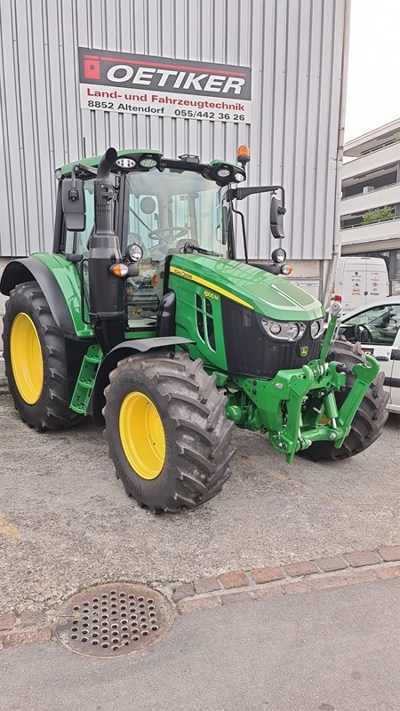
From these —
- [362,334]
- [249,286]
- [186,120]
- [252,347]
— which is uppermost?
[186,120]

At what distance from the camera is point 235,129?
26.3ft

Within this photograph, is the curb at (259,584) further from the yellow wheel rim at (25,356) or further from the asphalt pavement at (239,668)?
the yellow wheel rim at (25,356)

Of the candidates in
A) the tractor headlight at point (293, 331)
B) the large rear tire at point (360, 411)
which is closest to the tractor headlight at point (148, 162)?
the tractor headlight at point (293, 331)

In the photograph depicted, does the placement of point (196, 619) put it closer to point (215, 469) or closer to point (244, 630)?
point (244, 630)

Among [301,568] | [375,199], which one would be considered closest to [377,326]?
[301,568]

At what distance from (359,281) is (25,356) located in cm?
1110

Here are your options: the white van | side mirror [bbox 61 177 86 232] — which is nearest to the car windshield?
side mirror [bbox 61 177 86 232]

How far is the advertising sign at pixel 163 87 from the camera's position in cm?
727

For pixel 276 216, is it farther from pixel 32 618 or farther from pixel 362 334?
pixel 32 618

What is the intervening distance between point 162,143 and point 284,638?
6.85m

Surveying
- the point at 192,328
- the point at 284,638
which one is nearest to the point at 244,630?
the point at 284,638

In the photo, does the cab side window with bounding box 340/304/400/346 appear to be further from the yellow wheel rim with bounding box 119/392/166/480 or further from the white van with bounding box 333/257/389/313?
the white van with bounding box 333/257/389/313

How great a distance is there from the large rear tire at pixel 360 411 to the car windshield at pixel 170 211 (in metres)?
1.47

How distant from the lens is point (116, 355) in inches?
167
